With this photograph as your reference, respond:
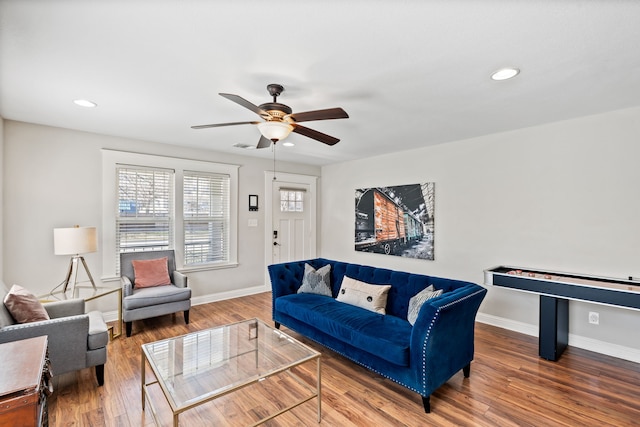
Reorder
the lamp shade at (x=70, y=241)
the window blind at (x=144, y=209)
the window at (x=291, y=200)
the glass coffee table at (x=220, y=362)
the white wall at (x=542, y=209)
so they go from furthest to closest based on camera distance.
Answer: the window at (x=291, y=200), the window blind at (x=144, y=209), the lamp shade at (x=70, y=241), the white wall at (x=542, y=209), the glass coffee table at (x=220, y=362)

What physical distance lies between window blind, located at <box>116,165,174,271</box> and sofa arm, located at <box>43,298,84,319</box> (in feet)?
4.21

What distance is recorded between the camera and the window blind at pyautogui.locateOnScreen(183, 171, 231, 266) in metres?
4.54

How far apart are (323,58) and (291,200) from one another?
3.94m

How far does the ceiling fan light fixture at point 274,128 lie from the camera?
89.4 inches

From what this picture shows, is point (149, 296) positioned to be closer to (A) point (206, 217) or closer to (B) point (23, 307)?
(B) point (23, 307)

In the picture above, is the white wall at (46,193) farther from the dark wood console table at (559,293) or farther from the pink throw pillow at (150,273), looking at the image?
the dark wood console table at (559,293)

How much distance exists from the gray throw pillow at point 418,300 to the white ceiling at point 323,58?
1.72 metres

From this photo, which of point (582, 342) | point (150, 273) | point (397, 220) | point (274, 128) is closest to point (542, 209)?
point (582, 342)

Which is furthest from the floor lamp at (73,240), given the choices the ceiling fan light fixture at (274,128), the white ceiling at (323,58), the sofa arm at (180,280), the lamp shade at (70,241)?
the ceiling fan light fixture at (274,128)

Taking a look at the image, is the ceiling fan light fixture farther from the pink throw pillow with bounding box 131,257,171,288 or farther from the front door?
the front door

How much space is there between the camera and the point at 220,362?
223cm

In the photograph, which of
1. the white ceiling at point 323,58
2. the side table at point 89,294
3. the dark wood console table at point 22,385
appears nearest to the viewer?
the dark wood console table at point 22,385

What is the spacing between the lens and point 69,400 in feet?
7.32

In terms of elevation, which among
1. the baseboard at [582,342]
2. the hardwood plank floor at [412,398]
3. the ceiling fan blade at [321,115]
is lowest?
the hardwood plank floor at [412,398]
